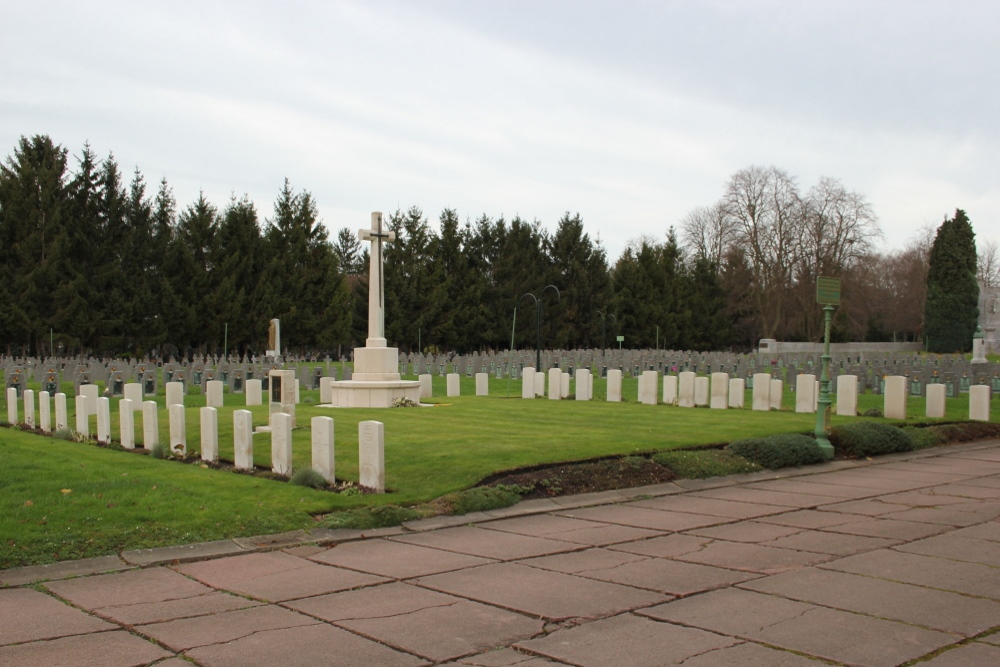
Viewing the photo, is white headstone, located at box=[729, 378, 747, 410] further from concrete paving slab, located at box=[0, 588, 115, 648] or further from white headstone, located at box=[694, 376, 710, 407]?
concrete paving slab, located at box=[0, 588, 115, 648]

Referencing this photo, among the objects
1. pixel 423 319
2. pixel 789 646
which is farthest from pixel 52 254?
pixel 789 646

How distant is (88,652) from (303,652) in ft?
3.68

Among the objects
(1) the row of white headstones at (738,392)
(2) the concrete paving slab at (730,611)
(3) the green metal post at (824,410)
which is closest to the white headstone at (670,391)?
(1) the row of white headstones at (738,392)

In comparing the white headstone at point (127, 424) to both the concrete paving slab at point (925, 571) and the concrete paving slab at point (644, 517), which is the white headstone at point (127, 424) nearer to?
the concrete paving slab at point (644, 517)

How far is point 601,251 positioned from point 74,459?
52861mm

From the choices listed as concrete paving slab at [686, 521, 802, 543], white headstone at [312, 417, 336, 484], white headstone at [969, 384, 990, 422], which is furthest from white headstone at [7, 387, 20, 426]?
white headstone at [969, 384, 990, 422]

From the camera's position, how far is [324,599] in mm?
5621

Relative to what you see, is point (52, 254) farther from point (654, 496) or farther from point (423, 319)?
point (654, 496)

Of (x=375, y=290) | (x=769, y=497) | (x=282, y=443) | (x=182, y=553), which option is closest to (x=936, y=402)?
(x=769, y=497)

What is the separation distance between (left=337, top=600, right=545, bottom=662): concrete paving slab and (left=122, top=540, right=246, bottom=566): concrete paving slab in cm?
225

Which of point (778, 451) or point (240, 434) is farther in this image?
point (778, 451)

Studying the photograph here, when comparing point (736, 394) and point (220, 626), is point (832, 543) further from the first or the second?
point (736, 394)

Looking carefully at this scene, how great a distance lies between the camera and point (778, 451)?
1209cm

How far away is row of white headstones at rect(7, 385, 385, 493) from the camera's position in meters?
9.56
